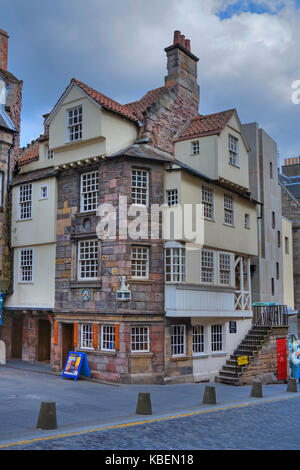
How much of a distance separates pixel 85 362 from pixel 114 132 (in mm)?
9431

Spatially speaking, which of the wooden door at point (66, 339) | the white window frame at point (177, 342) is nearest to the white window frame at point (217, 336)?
the white window frame at point (177, 342)

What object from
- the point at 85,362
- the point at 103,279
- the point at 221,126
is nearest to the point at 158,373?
the point at 85,362

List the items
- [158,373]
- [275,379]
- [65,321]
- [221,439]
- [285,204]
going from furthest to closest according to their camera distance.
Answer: [285,204], [275,379], [65,321], [158,373], [221,439]

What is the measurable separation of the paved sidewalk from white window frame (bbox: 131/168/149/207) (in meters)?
7.25

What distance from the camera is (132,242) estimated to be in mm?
19625

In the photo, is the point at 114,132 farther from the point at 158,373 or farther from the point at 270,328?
the point at 270,328

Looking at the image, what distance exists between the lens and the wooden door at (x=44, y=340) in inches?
938

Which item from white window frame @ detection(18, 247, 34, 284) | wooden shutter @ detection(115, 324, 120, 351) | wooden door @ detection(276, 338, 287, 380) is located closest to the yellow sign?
wooden door @ detection(276, 338, 287, 380)

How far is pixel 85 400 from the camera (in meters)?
15.4

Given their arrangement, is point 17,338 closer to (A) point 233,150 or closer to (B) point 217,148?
(B) point 217,148

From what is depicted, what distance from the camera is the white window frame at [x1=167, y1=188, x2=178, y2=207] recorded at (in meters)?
20.8

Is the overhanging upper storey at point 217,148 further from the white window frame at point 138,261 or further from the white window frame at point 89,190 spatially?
the white window frame at point 138,261

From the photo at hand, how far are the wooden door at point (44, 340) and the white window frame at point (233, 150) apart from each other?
11863 mm

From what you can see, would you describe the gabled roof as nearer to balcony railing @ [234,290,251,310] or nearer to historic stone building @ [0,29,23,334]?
historic stone building @ [0,29,23,334]
